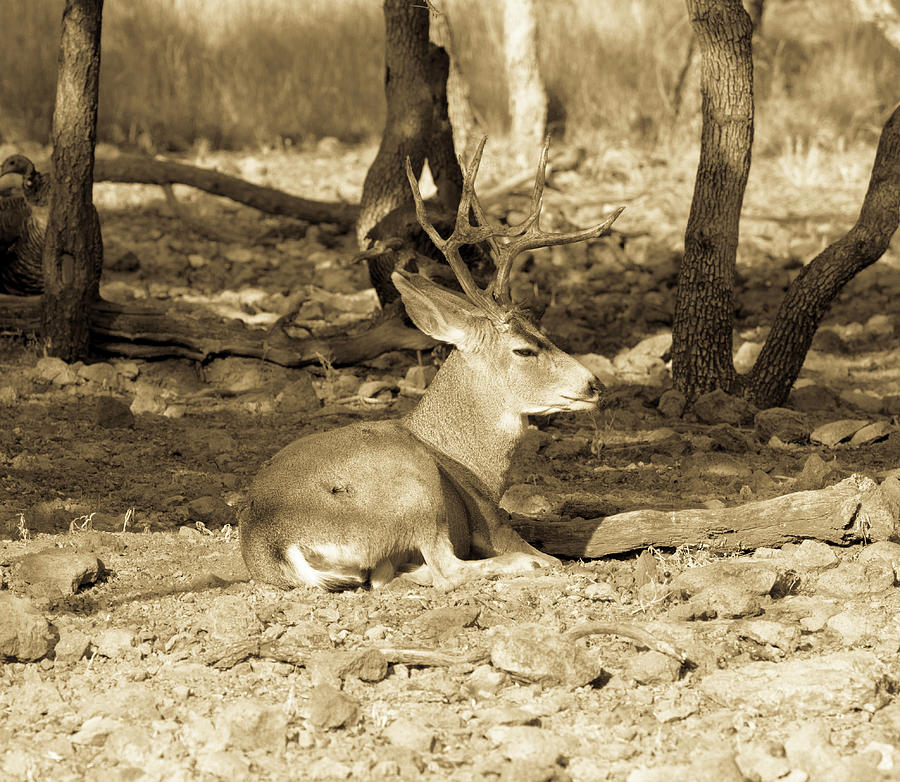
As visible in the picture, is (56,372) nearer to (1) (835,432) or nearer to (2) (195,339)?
(2) (195,339)

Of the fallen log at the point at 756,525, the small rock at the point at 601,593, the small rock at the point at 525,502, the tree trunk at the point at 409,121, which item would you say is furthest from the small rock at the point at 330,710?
the tree trunk at the point at 409,121

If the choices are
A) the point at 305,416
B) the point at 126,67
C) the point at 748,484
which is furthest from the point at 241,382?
the point at 126,67

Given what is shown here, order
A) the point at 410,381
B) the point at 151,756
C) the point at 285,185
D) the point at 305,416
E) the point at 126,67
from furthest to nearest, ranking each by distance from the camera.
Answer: the point at 126,67 < the point at 285,185 < the point at 410,381 < the point at 305,416 < the point at 151,756

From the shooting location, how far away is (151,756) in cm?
418

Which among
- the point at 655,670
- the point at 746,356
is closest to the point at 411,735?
the point at 655,670

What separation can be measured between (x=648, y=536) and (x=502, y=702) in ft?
5.89

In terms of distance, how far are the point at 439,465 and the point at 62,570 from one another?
1.60 meters

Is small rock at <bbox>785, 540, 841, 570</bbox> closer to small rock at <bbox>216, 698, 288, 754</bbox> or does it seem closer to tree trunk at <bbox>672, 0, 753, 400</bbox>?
small rock at <bbox>216, 698, 288, 754</bbox>

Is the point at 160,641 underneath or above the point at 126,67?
underneath

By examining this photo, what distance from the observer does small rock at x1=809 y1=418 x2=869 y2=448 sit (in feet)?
27.6

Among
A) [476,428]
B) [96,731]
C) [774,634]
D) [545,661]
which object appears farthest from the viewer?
[476,428]

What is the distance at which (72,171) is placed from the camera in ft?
30.9

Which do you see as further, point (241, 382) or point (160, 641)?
point (241, 382)

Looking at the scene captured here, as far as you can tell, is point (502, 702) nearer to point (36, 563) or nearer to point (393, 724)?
point (393, 724)
